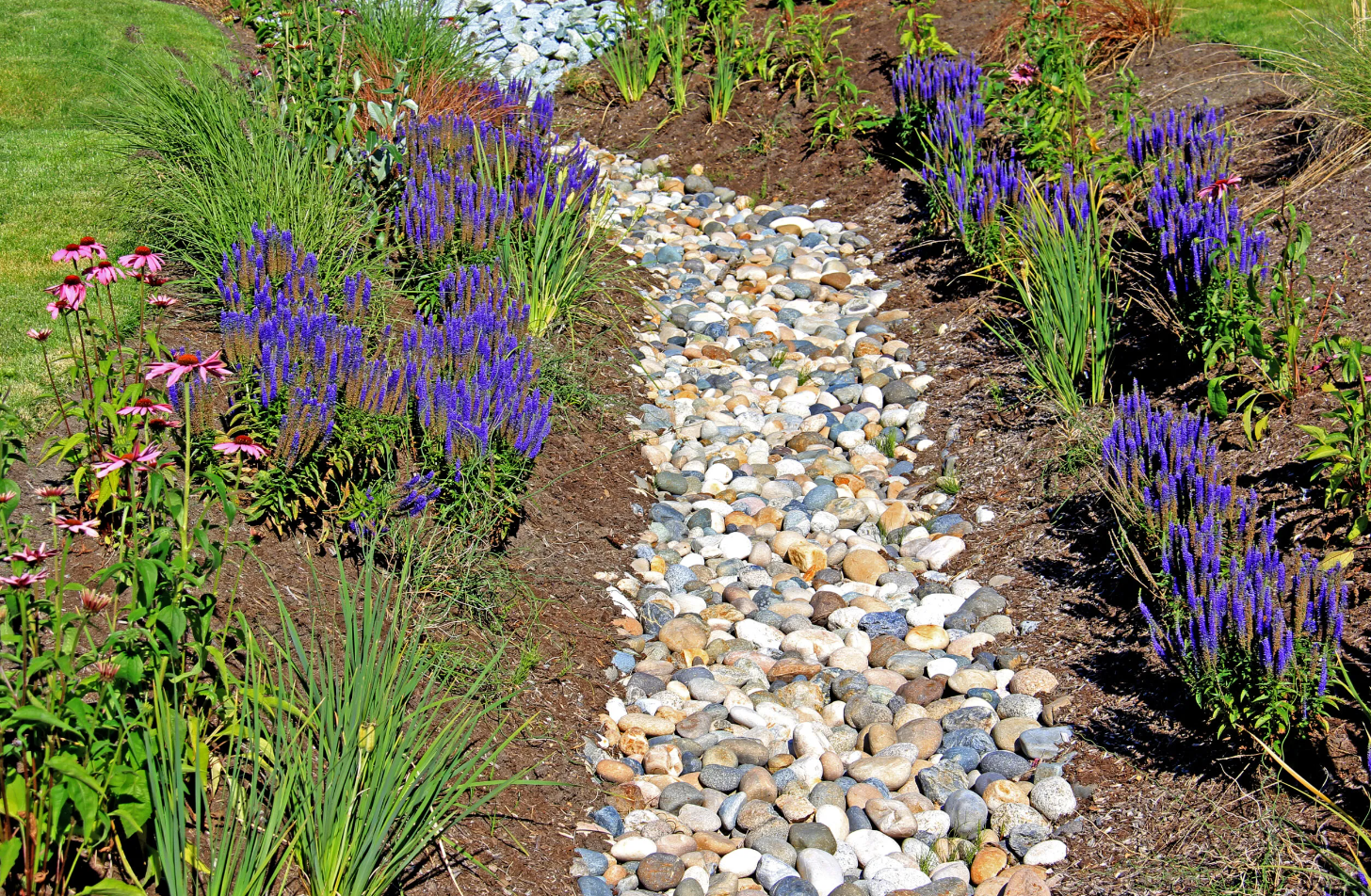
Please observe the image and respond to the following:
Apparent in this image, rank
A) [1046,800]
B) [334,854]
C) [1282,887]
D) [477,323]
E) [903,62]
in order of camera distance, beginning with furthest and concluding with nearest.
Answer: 1. [903,62]
2. [477,323]
3. [1046,800]
4. [1282,887]
5. [334,854]

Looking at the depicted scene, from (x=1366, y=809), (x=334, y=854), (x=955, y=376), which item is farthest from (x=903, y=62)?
(x=334, y=854)

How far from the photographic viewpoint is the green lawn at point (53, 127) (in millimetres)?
4230

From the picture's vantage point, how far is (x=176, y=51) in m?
7.64

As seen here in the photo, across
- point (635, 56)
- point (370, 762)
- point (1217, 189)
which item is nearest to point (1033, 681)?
point (370, 762)

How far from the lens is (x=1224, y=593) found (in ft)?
9.23

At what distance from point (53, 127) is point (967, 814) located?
6.26 metres

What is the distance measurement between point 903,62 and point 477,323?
4.05 m

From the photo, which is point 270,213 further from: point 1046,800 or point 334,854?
point 1046,800

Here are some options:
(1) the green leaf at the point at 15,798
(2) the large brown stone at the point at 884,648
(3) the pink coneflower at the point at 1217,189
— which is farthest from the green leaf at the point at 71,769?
(3) the pink coneflower at the point at 1217,189

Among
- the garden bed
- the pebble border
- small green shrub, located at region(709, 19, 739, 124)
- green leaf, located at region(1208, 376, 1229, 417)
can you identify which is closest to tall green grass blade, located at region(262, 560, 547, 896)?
the garden bed

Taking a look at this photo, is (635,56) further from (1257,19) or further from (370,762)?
(370,762)

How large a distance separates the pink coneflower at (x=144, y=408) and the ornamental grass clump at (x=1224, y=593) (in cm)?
247

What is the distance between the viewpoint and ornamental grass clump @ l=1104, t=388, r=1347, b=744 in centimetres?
271

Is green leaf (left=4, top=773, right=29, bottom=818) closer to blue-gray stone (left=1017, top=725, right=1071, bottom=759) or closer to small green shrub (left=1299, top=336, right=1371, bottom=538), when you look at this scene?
blue-gray stone (left=1017, top=725, right=1071, bottom=759)
